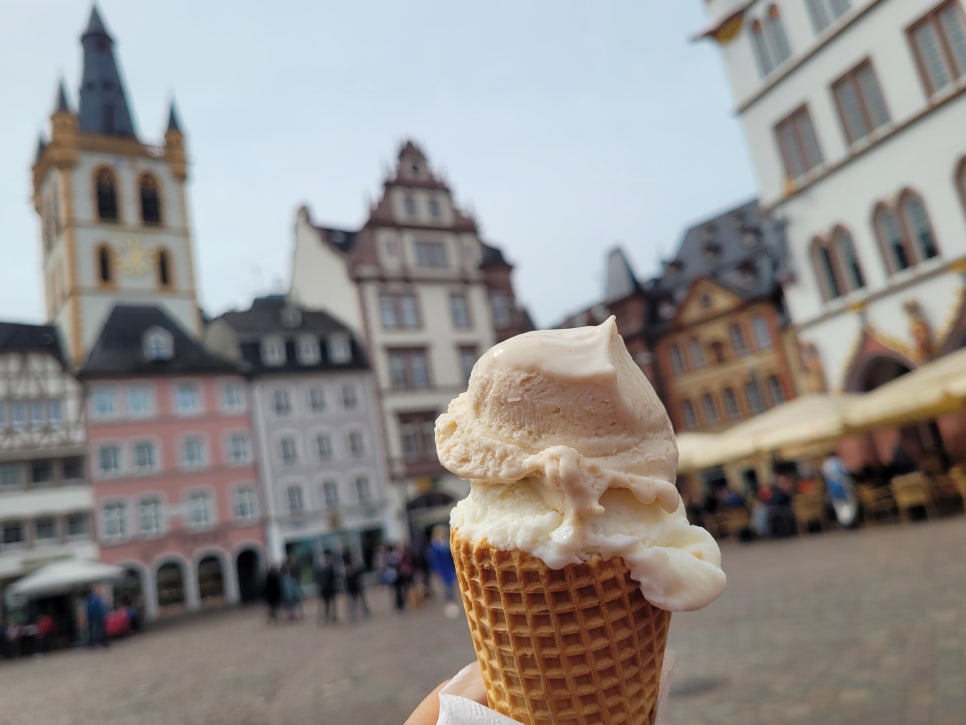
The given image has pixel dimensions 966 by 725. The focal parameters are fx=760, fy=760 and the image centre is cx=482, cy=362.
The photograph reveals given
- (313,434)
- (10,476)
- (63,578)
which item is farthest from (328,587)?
(313,434)

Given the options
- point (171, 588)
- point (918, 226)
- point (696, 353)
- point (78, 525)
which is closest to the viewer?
point (918, 226)

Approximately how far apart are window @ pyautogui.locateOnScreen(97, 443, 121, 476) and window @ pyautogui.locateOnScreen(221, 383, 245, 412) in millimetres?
5437

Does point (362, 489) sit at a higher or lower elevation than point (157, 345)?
lower

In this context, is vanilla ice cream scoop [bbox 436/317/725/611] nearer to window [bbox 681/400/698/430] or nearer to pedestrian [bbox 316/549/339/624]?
pedestrian [bbox 316/549/339/624]

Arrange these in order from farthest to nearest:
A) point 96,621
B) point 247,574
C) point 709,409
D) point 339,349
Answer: point 709,409, point 339,349, point 247,574, point 96,621

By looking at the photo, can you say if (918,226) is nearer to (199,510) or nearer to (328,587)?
(328,587)

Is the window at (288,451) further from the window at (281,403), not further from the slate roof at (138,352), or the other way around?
the slate roof at (138,352)

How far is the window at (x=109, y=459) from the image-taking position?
34500 millimetres

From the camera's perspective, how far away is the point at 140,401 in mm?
36469

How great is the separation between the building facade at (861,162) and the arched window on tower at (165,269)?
33.1m

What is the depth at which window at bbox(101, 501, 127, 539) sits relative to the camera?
1336 inches

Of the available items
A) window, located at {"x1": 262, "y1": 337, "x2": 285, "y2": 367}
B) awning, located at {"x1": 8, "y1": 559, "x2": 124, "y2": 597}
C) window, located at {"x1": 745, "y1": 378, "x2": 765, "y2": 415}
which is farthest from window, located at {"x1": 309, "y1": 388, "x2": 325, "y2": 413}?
window, located at {"x1": 745, "y1": 378, "x2": 765, "y2": 415}

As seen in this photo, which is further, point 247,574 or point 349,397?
point 349,397

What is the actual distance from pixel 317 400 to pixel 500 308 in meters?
12.4
